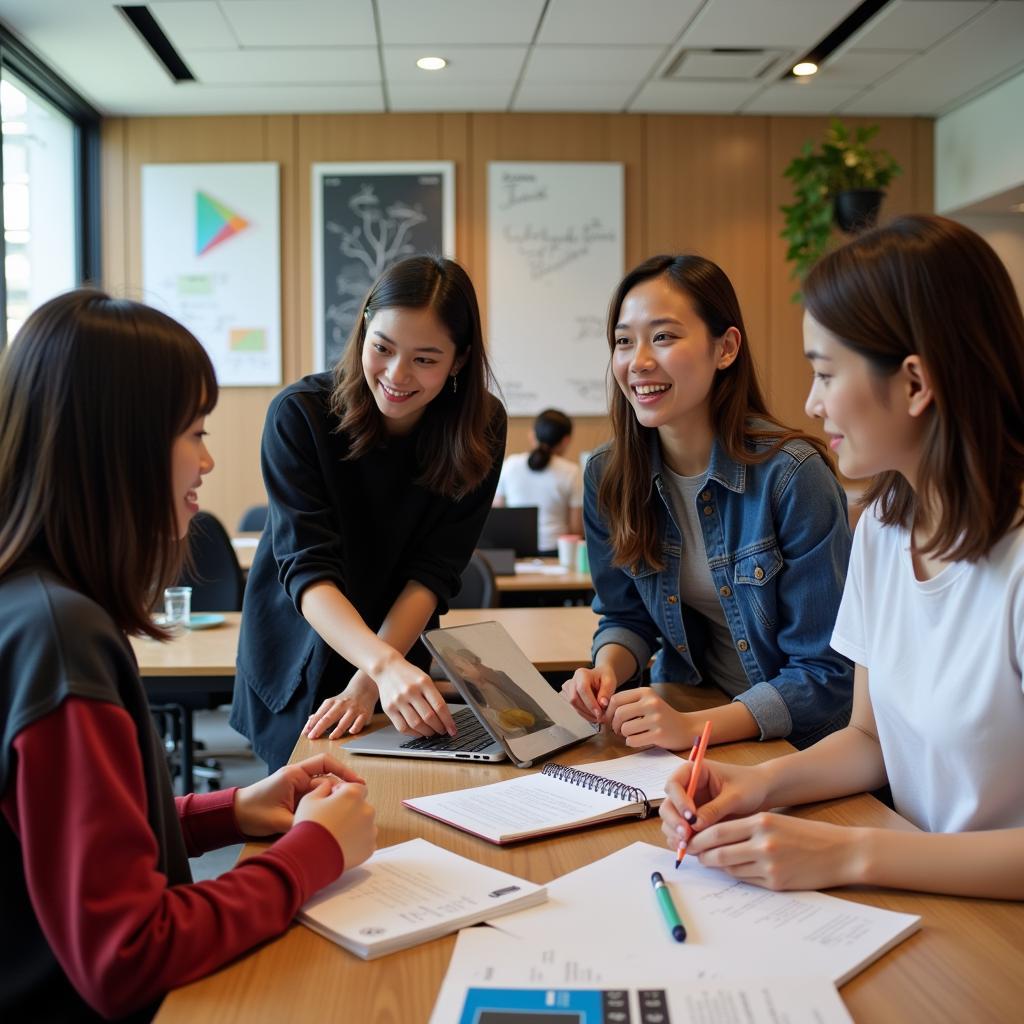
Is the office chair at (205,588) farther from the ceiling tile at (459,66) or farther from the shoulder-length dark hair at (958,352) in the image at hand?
the ceiling tile at (459,66)

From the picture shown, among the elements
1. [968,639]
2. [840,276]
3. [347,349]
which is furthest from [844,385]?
[347,349]

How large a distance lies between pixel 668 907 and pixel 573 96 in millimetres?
5773

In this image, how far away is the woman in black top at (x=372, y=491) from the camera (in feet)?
5.81

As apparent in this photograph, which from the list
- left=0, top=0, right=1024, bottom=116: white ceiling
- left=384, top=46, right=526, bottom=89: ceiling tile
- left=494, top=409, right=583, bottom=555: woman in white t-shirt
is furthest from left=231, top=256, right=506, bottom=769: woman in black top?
left=384, top=46, right=526, bottom=89: ceiling tile

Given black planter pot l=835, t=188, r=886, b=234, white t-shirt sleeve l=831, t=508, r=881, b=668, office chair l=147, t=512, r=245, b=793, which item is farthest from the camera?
black planter pot l=835, t=188, r=886, b=234

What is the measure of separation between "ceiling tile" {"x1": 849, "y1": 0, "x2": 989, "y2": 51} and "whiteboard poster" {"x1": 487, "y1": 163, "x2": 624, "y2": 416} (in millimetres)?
1666

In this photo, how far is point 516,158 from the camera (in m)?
6.27

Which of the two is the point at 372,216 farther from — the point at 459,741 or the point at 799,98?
the point at 459,741

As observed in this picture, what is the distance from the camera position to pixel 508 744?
1.38 metres

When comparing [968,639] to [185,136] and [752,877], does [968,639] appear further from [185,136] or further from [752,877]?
[185,136]

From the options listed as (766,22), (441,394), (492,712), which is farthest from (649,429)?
(766,22)

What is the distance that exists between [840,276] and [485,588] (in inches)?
88.1

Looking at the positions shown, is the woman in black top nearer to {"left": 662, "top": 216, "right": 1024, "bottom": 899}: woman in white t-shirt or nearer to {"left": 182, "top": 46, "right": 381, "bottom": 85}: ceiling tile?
{"left": 662, "top": 216, "right": 1024, "bottom": 899}: woman in white t-shirt

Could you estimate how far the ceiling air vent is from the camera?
17.3ft
